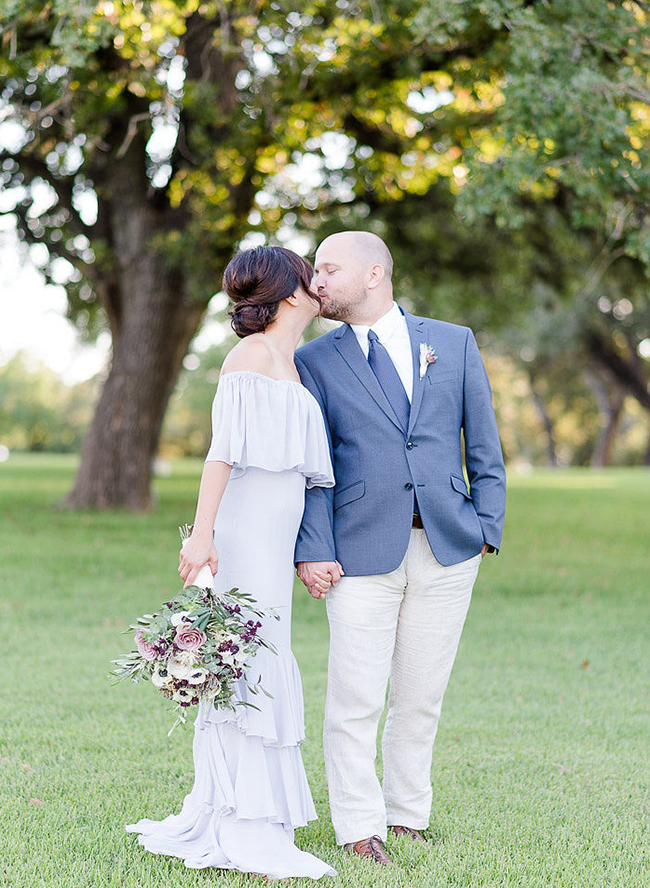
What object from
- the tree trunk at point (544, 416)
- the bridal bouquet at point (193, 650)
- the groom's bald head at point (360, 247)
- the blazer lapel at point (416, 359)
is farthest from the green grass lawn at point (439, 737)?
the tree trunk at point (544, 416)

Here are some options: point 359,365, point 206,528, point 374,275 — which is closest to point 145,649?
point 206,528

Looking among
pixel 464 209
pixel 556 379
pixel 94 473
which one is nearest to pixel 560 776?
pixel 464 209

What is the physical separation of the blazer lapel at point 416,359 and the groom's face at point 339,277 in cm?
25

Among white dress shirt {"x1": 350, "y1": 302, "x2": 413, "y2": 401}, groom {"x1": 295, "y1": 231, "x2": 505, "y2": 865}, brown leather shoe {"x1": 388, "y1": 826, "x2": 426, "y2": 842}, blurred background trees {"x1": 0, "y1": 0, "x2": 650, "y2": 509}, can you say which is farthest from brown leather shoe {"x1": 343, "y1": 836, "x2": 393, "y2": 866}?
blurred background trees {"x1": 0, "y1": 0, "x2": 650, "y2": 509}

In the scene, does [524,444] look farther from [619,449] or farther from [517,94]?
[517,94]

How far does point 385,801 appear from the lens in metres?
4.15

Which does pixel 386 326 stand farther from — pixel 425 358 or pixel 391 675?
pixel 391 675

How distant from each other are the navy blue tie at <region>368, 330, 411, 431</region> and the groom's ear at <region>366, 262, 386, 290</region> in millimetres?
188

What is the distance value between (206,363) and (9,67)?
46.2 metres

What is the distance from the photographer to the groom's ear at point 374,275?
3.97m

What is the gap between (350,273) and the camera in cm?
396

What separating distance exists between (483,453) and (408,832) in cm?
157

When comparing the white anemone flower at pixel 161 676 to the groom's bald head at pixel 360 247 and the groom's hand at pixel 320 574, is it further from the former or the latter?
the groom's bald head at pixel 360 247

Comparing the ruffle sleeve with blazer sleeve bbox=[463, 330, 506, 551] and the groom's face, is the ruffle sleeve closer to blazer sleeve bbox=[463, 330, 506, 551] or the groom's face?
the groom's face
